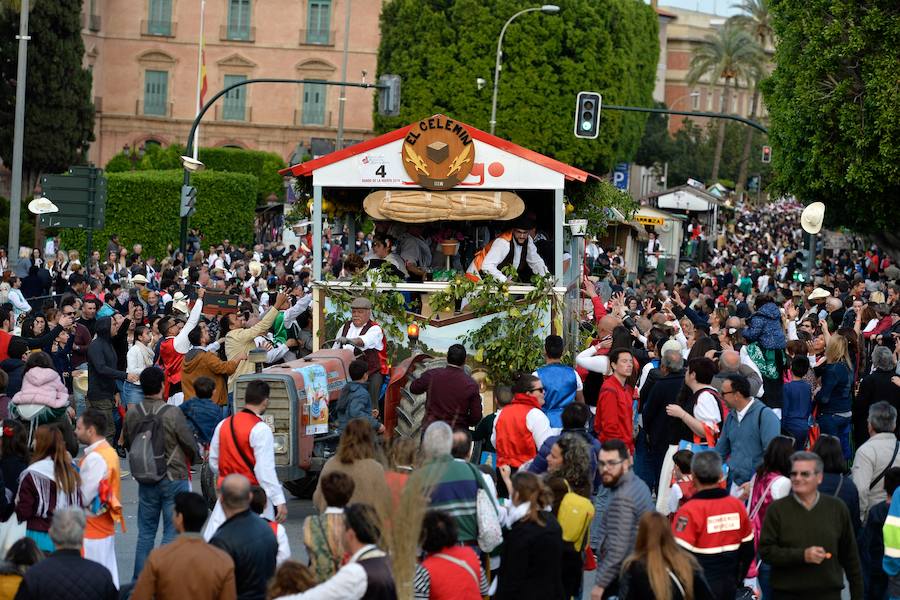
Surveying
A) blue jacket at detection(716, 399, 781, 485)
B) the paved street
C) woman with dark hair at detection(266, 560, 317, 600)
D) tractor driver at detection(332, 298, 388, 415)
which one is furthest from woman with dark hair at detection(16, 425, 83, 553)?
tractor driver at detection(332, 298, 388, 415)

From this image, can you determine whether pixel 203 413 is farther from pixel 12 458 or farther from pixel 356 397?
pixel 12 458

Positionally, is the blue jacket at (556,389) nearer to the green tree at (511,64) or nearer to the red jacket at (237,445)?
the red jacket at (237,445)

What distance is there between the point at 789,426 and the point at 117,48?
65.9 meters

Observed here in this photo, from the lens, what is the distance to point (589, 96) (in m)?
28.4

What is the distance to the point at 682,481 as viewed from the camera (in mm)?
10688

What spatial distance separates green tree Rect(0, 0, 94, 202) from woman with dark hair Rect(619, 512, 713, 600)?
46757 millimetres

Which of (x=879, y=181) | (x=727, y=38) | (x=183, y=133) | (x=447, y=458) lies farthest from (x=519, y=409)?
(x=727, y=38)

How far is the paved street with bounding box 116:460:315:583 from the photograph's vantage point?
1192 cm

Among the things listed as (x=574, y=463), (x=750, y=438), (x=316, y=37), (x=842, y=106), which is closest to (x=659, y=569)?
(x=574, y=463)

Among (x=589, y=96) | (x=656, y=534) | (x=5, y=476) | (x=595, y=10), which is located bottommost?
(x=5, y=476)

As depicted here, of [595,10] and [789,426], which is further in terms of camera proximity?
[595,10]

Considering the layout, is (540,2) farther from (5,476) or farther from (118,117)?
(5,476)

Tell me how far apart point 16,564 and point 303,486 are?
608 centimetres

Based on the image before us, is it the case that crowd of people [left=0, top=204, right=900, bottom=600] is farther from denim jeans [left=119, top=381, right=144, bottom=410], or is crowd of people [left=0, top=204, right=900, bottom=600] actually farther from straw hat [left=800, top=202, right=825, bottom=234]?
straw hat [left=800, top=202, right=825, bottom=234]
